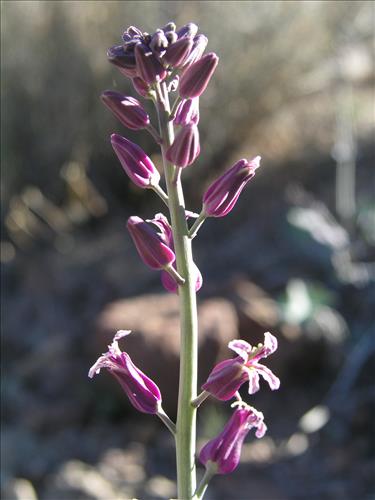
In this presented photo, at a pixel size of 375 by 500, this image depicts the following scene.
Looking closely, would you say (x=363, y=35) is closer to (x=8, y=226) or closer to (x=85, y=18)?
(x=85, y=18)

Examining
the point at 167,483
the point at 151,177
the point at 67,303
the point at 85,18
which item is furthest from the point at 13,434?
the point at 85,18

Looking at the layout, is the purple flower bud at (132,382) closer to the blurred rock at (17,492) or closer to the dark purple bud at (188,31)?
the dark purple bud at (188,31)

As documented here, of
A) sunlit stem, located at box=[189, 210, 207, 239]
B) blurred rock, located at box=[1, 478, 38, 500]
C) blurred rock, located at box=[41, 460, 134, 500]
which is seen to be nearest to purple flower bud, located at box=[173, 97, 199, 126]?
sunlit stem, located at box=[189, 210, 207, 239]

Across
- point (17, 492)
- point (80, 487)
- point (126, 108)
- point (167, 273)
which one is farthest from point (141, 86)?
point (17, 492)

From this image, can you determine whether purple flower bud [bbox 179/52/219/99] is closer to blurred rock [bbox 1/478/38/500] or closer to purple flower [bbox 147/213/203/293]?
purple flower [bbox 147/213/203/293]

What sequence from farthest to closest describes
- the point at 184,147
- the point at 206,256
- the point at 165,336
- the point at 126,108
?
the point at 206,256
the point at 165,336
the point at 126,108
the point at 184,147

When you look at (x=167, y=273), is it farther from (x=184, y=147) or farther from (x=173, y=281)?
(x=184, y=147)
